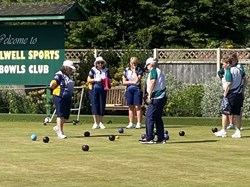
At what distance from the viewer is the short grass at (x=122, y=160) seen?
32.7 ft

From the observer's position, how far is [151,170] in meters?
10.9

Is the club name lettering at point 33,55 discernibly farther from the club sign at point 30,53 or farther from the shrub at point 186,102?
the shrub at point 186,102

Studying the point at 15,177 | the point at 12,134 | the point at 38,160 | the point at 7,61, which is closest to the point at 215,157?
the point at 38,160

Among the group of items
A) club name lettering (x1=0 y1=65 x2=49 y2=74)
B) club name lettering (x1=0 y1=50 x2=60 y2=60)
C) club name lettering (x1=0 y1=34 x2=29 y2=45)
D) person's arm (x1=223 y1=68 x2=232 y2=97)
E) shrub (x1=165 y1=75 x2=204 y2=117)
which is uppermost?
club name lettering (x1=0 y1=34 x2=29 y2=45)

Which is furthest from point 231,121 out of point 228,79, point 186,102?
point 186,102

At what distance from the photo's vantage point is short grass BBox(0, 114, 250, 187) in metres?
9.97

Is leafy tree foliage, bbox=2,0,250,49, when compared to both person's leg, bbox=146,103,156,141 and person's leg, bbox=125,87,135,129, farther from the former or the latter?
person's leg, bbox=146,103,156,141

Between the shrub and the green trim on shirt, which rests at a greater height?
the green trim on shirt

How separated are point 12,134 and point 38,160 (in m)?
5.12

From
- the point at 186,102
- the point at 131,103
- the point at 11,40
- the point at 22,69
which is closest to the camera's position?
the point at 131,103

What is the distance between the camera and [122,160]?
1207 cm

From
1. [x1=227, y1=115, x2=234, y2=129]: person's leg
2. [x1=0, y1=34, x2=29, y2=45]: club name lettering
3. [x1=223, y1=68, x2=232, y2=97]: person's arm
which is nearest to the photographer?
[x1=223, y1=68, x2=232, y2=97]: person's arm

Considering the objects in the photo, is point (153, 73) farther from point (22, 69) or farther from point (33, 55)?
point (22, 69)

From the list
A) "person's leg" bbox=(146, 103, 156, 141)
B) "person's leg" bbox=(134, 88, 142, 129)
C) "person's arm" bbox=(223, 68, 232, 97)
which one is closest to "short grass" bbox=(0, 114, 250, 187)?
"person's leg" bbox=(146, 103, 156, 141)
